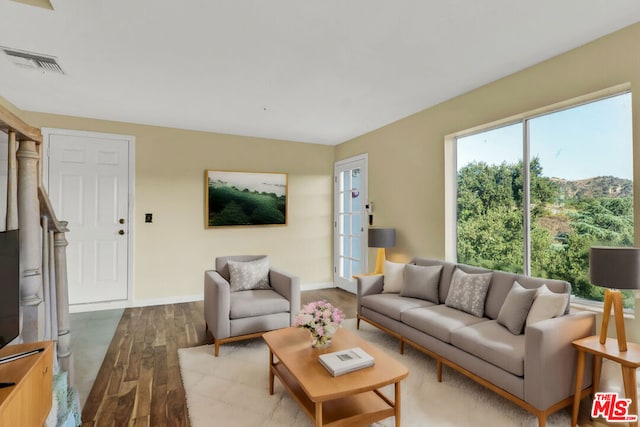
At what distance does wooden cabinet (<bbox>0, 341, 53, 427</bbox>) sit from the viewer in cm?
117

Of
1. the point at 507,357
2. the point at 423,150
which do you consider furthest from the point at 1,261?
the point at 423,150

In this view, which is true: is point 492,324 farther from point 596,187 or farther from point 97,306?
point 97,306

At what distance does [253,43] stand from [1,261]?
1.95 meters

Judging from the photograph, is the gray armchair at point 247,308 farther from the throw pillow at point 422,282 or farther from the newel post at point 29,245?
the newel post at point 29,245

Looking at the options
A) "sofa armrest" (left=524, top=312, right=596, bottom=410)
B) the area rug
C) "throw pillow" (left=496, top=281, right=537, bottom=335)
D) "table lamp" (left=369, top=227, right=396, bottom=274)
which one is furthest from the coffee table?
"table lamp" (left=369, top=227, right=396, bottom=274)

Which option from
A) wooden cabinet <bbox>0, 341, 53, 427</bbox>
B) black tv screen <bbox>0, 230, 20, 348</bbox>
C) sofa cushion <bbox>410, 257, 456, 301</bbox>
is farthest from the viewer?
sofa cushion <bbox>410, 257, 456, 301</bbox>

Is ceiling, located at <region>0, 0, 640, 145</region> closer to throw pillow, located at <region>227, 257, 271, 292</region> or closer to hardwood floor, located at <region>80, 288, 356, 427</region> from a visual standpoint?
throw pillow, located at <region>227, 257, 271, 292</region>

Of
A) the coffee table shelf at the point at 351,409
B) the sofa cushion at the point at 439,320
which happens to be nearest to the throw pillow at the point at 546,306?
the sofa cushion at the point at 439,320

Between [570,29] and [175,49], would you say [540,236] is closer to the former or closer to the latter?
[570,29]

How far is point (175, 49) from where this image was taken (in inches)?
97.4

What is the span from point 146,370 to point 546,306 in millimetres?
3007

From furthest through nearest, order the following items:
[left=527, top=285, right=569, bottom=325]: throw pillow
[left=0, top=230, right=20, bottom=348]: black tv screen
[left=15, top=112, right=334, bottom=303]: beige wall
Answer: [left=15, top=112, right=334, bottom=303]: beige wall
[left=527, top=285, right=569, bottom=325]: throw pillow
[left=0, top=230, right=20, bottom=348]: black tv screen

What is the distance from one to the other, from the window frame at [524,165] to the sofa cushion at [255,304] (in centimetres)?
184

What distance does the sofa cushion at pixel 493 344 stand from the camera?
199cm
